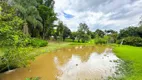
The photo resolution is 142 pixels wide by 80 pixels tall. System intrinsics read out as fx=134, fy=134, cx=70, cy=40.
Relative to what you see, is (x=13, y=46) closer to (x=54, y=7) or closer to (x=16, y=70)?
(x=16, y=70)

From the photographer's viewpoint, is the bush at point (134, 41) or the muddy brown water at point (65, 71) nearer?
the muddy brown water at point (65, 71)

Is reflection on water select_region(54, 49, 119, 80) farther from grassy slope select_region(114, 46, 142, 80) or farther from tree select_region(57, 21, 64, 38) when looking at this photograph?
tree select_region(57, 21, 64, 38)

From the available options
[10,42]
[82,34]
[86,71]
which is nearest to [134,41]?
[82,34]

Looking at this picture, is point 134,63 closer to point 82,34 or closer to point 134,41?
point 134,41

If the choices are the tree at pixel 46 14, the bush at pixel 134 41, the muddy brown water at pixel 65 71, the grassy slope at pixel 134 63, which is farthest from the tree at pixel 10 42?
the bush at pixel 134 41

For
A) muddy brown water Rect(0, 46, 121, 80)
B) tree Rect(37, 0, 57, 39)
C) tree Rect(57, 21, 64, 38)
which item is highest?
tree Rect(37, 0, 57, 39)

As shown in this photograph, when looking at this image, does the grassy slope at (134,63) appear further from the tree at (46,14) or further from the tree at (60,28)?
the tree at (60,28)

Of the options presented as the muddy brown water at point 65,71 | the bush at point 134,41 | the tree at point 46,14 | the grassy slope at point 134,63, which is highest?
the tree at point 46,14

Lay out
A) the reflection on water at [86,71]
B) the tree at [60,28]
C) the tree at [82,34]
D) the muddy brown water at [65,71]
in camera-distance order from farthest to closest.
Answer: the tree at [82,34] < the tree at [60,28] < the muddy brown water at [65,71] < the reflection on water at [86,71]

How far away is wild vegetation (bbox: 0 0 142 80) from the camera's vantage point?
7312 mm

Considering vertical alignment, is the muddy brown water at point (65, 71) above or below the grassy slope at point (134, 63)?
below

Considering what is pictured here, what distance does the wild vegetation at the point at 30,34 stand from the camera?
731cm

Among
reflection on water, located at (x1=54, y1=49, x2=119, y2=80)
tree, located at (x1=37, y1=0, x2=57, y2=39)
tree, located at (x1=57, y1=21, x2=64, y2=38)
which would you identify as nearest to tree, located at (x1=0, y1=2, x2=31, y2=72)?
reflection on water, located at (x1=54, y1=49, x2=119, y2=80)

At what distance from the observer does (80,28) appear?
46469 mm
